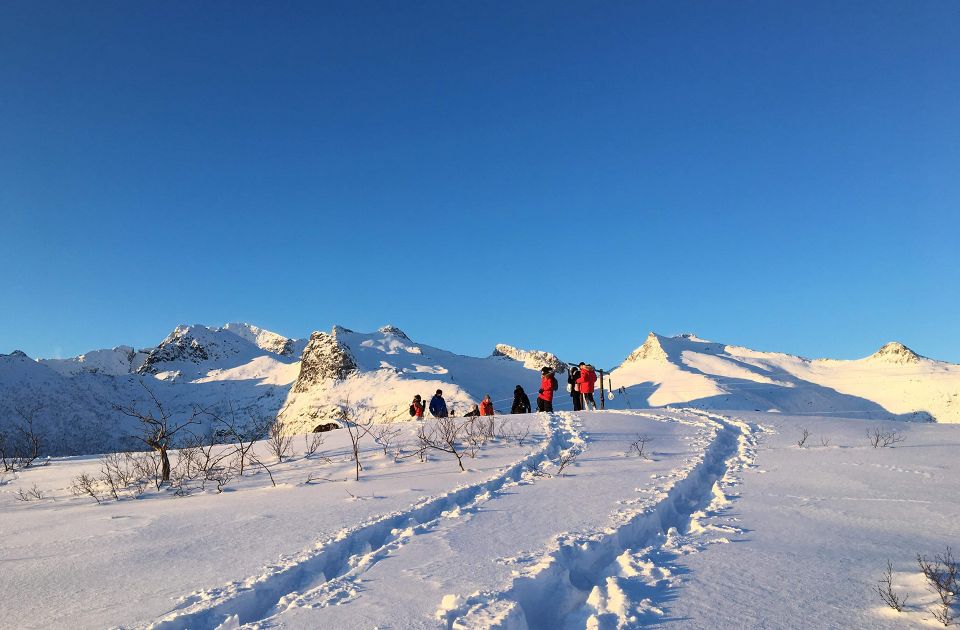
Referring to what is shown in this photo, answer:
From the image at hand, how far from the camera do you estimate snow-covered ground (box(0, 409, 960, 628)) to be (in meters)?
3.05

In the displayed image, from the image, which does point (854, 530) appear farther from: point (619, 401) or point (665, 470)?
point (619, 401)

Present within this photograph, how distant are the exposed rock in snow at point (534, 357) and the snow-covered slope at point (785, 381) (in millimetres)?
7647

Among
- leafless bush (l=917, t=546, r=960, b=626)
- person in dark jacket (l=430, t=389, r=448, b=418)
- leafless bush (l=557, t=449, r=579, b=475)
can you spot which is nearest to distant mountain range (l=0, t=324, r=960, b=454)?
person in dark jacket (l=430, t=389, r=448, b=418)

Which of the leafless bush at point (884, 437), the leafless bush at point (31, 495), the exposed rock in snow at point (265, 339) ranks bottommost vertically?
the leafless bush at point (31, 495)

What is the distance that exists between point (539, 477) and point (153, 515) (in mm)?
4134

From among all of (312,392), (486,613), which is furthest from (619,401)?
(486,613)

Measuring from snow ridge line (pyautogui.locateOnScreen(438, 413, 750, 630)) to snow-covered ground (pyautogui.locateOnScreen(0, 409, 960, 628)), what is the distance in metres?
0.01

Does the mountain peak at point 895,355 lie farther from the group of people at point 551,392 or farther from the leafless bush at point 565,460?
the leafless bush at point 565,460

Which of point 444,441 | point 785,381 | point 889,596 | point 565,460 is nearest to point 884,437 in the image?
point 565,460

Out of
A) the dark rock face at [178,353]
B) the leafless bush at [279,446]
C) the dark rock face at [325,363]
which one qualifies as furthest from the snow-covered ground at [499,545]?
the dark rock face at [178,353]

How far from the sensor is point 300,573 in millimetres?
3721

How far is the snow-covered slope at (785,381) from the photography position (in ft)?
123

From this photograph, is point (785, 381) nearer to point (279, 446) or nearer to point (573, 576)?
point (279, 446)

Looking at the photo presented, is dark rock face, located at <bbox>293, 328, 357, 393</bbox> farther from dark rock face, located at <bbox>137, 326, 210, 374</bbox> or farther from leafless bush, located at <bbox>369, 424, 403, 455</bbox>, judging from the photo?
dark rock face, located at <bbox>137, 326, 210, 374</bbox>
